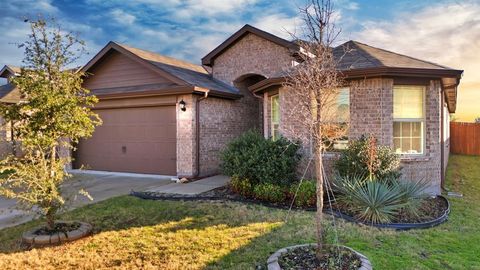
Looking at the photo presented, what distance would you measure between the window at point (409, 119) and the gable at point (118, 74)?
25.1 feet

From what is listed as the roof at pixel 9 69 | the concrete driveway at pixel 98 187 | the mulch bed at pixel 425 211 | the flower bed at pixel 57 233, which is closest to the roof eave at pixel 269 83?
the mulch bed at pixel 425 211

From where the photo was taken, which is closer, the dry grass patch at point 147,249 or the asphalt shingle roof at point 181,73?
the dry grass patch at point 147,249

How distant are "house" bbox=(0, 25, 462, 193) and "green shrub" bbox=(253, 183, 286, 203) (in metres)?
2.17

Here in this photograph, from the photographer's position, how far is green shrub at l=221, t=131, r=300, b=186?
26.8 feet

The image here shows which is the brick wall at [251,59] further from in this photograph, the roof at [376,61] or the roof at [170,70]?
the roof at [376,61]

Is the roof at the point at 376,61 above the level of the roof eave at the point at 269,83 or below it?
above

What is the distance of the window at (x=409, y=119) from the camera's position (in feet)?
28.4

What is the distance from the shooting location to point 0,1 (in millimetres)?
9180

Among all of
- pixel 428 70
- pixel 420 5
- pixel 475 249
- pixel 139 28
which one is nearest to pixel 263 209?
pixel 475 249

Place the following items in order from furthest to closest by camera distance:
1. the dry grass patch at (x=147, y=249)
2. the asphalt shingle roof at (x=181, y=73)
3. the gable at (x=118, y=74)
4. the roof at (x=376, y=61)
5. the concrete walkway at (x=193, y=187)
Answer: the gable at (x=118, y=74) → the asphalt shingle roof at (x=181, y=73) → the concrete walkway at (x=193, y=187) → the roof at (x=376, y=61) → the dry grass patch at (x=147, y=249)

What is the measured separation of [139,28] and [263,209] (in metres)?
11.7

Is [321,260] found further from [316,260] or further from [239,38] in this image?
[239,38]

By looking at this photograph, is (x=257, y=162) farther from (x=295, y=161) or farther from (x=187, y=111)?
(x=187, y=111)

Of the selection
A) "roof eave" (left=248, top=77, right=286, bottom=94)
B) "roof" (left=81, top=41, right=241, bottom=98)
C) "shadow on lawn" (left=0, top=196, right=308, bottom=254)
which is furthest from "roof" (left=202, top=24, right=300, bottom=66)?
"shadow on lawn" (left=0, top=196, right=308, bottom=254)
